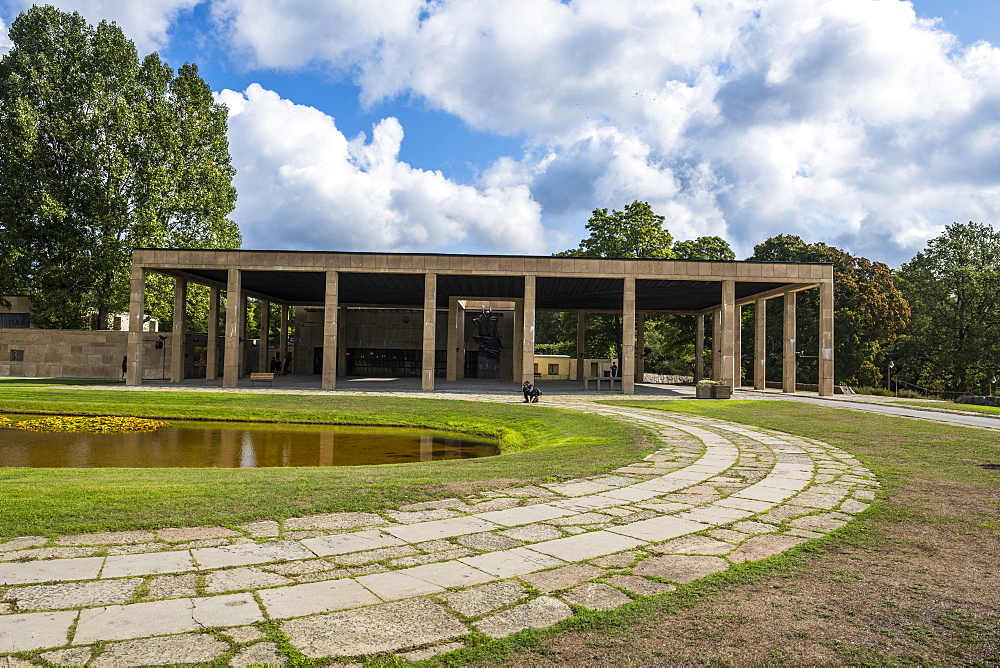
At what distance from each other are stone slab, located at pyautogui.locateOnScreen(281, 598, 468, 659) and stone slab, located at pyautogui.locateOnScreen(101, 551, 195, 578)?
144cm

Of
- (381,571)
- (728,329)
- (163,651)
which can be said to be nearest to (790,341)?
(728,329)

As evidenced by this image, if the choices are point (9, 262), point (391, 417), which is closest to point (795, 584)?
point (391, 417)

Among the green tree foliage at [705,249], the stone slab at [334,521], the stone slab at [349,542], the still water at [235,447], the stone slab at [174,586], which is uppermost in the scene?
the green tree foliage at [705,249]

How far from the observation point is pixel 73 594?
3.84m

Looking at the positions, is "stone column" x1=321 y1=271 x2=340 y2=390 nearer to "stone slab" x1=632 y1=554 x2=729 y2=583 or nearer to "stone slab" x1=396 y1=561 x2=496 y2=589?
"stone slab" x1=396 y1=561 x2=496 y2=589

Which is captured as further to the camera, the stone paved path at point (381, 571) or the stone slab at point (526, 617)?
the stone slab at point (526, 617)

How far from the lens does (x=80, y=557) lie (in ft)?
15.1

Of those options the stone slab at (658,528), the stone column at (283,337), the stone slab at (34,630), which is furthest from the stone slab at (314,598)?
the stone column at (283,337)

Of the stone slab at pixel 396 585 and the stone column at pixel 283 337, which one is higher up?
the stone column at pixel 283 337

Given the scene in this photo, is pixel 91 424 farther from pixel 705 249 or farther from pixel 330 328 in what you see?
pixel 705 249

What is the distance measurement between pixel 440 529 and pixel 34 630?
3.13 meters

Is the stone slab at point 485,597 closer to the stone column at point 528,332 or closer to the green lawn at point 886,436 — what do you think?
the green lawn at point 886,436

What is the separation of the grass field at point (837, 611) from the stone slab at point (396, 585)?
96 cm

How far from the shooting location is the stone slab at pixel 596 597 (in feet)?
12.9
